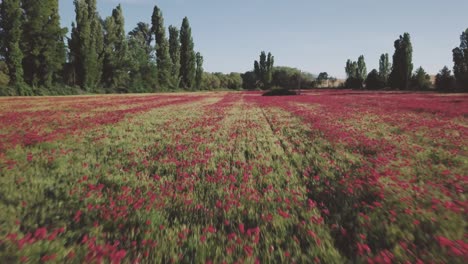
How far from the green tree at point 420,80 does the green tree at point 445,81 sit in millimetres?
3830

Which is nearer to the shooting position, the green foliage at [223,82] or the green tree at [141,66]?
the green tree at [141,66]

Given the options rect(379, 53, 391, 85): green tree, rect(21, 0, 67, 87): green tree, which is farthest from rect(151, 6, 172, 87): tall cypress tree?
rect(379, 53, 391, 85): green tree

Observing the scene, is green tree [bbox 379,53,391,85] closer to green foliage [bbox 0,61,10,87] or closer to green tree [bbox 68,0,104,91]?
green tree [bbox 68,0,104,91]

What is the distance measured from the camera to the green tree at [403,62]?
232 feet

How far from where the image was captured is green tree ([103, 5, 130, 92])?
174 feet

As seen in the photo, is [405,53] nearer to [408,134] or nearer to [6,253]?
[408,134]

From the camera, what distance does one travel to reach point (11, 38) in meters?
34.8

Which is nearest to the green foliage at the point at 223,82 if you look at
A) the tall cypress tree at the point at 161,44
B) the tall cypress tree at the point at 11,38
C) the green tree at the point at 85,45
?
the tall cypress tree at the point at 161,44

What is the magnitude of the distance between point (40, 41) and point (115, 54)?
→ 55.5 feet

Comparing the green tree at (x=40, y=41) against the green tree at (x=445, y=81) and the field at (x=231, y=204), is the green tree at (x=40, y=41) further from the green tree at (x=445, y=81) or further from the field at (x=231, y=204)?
the green tree at (x=445, y=81)

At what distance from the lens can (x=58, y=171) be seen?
4711mm

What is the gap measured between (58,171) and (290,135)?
6965 mm

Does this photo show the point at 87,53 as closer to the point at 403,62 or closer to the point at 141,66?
the point at 141,66

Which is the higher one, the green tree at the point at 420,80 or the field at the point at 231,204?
the green tree at the point at 420,80
